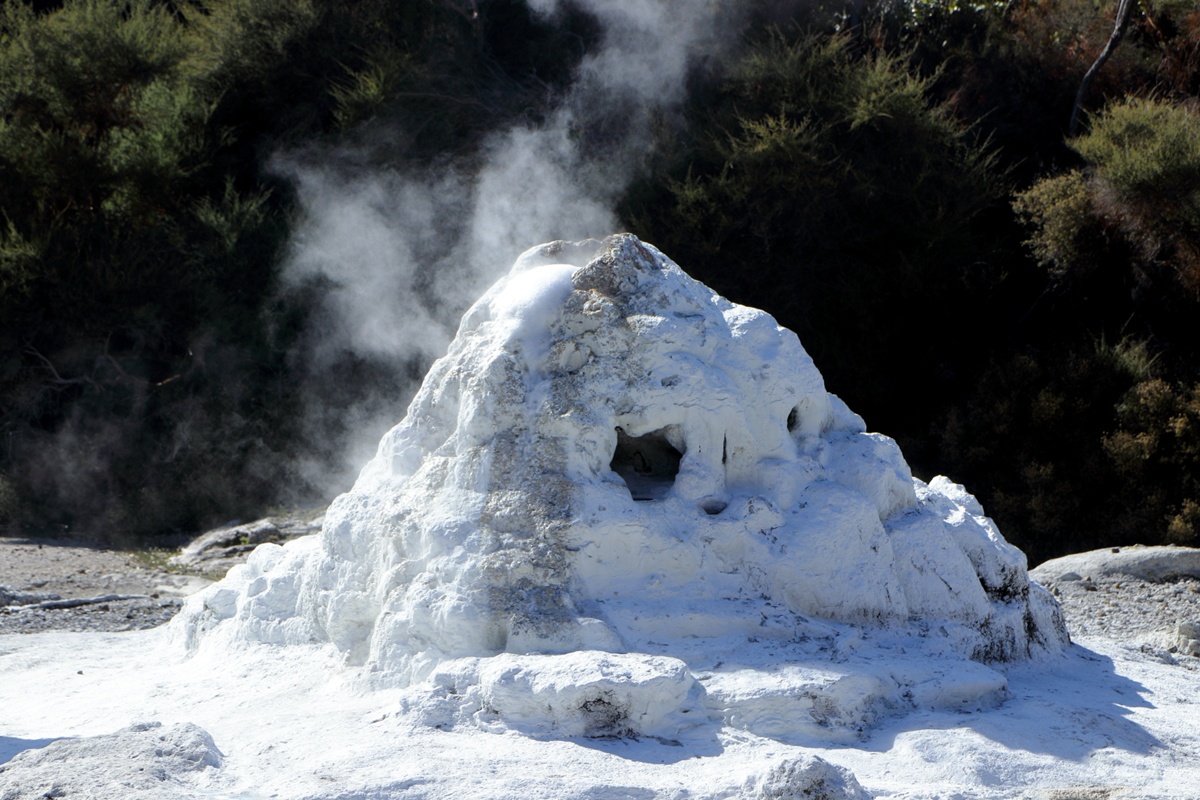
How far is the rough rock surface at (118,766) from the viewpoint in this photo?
302 centimetres

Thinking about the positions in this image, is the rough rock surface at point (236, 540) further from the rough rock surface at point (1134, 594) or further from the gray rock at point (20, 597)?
the rough rock surface at point (1134, 594)

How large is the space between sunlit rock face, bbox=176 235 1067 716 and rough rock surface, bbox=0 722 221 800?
2.08ft

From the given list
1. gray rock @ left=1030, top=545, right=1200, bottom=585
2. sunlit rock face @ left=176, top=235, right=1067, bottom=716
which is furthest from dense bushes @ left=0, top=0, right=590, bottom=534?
sunlit rock face @ left=176, top=235, right=1067, bottom=716

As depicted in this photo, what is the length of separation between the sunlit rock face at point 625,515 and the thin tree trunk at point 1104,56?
7.42 meters

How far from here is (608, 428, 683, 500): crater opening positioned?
435cm

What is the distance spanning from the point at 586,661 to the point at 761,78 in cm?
854

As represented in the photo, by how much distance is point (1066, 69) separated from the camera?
11.6 meters

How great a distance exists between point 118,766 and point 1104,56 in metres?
10.2

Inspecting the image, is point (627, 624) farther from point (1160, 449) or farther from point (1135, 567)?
point (1160, 449)

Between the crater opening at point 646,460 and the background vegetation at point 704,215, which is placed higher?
the background vegetation at point 704,215

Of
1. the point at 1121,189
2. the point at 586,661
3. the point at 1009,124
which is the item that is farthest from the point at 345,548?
the point at 1009,124

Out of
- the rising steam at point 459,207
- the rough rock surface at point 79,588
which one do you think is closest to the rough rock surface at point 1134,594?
the rough rock surface at point 79,588

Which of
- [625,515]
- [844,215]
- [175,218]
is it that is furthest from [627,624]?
[175,218]

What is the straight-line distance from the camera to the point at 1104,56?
10.9 meters
